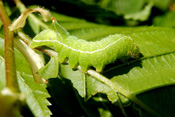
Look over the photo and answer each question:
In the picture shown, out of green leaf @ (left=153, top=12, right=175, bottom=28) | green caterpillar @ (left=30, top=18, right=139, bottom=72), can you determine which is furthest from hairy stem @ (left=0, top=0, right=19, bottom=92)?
green leaf @ (left=153, top=12, right=175, bottom=28)

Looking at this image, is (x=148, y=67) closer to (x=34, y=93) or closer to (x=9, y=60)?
(x=34, y=93)

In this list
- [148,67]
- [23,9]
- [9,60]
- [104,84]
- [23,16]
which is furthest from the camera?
[23,9]

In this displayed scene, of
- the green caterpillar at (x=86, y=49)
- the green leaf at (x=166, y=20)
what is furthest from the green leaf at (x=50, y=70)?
the green leaf at (x=166, y=20)

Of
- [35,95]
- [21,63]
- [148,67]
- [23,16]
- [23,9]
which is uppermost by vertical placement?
[23,9]

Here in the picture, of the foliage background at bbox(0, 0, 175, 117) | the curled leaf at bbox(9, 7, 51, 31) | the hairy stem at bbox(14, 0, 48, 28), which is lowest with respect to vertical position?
the foliage background at bbox(0, 0, 175, 117)

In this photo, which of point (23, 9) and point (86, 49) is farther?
point (23, 9)

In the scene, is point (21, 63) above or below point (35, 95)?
above

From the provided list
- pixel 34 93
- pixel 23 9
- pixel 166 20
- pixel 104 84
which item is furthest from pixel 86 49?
pixel 166 20

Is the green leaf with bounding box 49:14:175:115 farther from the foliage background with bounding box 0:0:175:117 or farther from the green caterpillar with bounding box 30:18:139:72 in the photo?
the green caterpillar with bounding box 30:18:139:72

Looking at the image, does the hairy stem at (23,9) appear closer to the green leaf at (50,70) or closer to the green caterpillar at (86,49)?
the green caterpillar at (86,49)
